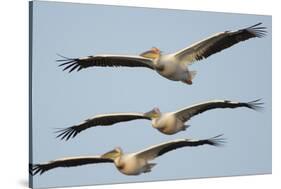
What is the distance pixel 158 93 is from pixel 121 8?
0.88 m

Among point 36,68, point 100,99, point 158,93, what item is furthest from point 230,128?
point 36,68

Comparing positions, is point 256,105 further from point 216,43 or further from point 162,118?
point 162,118

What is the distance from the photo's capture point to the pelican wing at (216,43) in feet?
20.9

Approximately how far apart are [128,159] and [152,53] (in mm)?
1036

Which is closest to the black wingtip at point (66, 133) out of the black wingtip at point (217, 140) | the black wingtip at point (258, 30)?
the black wingtip at point (217, 140)

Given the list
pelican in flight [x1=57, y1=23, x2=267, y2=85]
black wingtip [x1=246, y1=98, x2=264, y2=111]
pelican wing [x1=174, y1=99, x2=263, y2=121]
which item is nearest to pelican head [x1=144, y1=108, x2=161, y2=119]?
pelican wing [x1=174, y1=99, x2=263, y2=121]

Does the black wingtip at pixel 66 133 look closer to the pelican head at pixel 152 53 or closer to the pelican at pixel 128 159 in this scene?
the pelican at pixel 128 159

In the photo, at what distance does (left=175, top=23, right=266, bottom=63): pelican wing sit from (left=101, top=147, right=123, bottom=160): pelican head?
1.09 metres

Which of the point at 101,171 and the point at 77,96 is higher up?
the point at 77,96

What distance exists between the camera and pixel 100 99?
6.01m

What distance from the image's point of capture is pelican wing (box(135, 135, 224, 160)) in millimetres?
6199

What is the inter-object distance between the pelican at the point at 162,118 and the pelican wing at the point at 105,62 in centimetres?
46

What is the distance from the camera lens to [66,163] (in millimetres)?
5887

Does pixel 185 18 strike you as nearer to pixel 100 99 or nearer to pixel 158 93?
pixel 158 93
